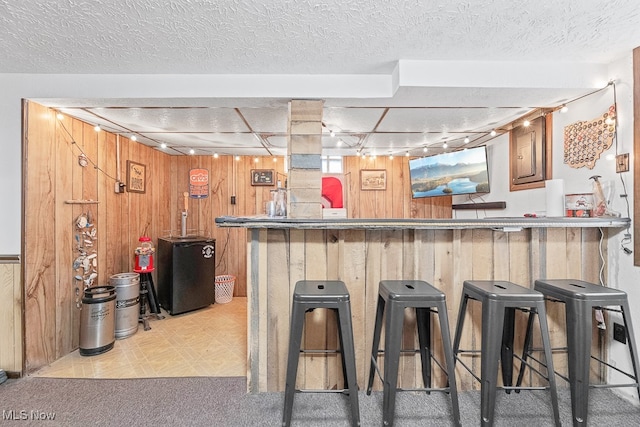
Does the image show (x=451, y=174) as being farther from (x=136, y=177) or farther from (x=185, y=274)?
(x=136, y=177)

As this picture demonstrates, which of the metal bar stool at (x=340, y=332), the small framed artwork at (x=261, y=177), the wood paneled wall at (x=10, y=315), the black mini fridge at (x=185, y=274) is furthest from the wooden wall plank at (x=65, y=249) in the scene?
the metal bar stool at (x=340, y=332)

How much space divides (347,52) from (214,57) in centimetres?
88

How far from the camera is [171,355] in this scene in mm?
2549

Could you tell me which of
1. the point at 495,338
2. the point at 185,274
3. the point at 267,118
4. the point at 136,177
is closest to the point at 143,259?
the point at 185,274

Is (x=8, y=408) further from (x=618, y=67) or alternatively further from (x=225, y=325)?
(x=618, y=67)

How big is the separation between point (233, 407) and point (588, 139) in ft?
10.1

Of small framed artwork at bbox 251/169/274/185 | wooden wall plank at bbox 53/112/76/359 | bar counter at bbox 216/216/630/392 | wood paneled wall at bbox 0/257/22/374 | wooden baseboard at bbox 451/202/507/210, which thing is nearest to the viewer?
bar counter at bbox 216/216/630/392

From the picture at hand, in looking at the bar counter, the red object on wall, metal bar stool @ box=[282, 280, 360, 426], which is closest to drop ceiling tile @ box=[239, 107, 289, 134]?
the bar counter

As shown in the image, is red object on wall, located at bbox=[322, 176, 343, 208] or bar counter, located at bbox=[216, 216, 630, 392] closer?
bar counter, located at bbox=[216, 216, 630, 392]

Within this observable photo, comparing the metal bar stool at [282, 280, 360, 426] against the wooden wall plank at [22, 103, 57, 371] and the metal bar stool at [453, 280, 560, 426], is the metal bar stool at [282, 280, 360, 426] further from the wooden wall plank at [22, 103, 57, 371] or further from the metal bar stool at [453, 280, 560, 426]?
the wooden wall plank at [22, 103, 57, 371]

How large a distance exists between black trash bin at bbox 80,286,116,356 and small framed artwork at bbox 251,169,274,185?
2.32 m

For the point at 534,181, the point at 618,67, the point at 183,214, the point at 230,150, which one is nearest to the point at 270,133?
the point at 230,150

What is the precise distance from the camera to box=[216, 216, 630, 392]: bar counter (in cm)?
196

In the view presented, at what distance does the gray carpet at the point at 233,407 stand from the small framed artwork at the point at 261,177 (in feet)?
9.32
